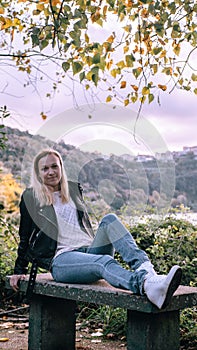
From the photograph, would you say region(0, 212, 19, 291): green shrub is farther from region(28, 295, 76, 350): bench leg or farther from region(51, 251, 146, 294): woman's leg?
region(51, 251, 146, 294): woman's leg

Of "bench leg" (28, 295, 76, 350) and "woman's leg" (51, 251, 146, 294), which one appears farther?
"bench leg" (28, 295, 76, 350)

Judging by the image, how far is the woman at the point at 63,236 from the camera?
3.01 meters

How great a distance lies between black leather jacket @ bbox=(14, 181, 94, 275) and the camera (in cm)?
332

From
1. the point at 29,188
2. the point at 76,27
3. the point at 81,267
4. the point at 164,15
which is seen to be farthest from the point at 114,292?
the point at 164,15

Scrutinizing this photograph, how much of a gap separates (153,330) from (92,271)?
1.60 ft

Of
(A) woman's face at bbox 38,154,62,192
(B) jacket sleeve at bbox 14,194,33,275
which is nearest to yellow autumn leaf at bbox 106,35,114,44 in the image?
(A) woman's face at bbox 38,154,62,192

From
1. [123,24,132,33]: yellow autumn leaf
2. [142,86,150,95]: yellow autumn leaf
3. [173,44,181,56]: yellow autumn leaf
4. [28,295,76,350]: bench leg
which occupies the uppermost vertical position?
[123,24,132,33]: yellow autumn leaf

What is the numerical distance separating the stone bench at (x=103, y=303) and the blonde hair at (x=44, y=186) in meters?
0.51

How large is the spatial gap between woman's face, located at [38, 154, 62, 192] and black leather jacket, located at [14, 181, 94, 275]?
126 mm

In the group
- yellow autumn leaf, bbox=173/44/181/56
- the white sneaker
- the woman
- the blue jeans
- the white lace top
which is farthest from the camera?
yellow autumn leaf, bbox=173/44/181/56

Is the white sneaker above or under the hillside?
under

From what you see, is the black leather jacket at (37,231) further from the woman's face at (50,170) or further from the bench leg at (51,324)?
the bench leg at (51,324)

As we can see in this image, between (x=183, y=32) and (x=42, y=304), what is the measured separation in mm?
2053

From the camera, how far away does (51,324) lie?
3365 millimetres
